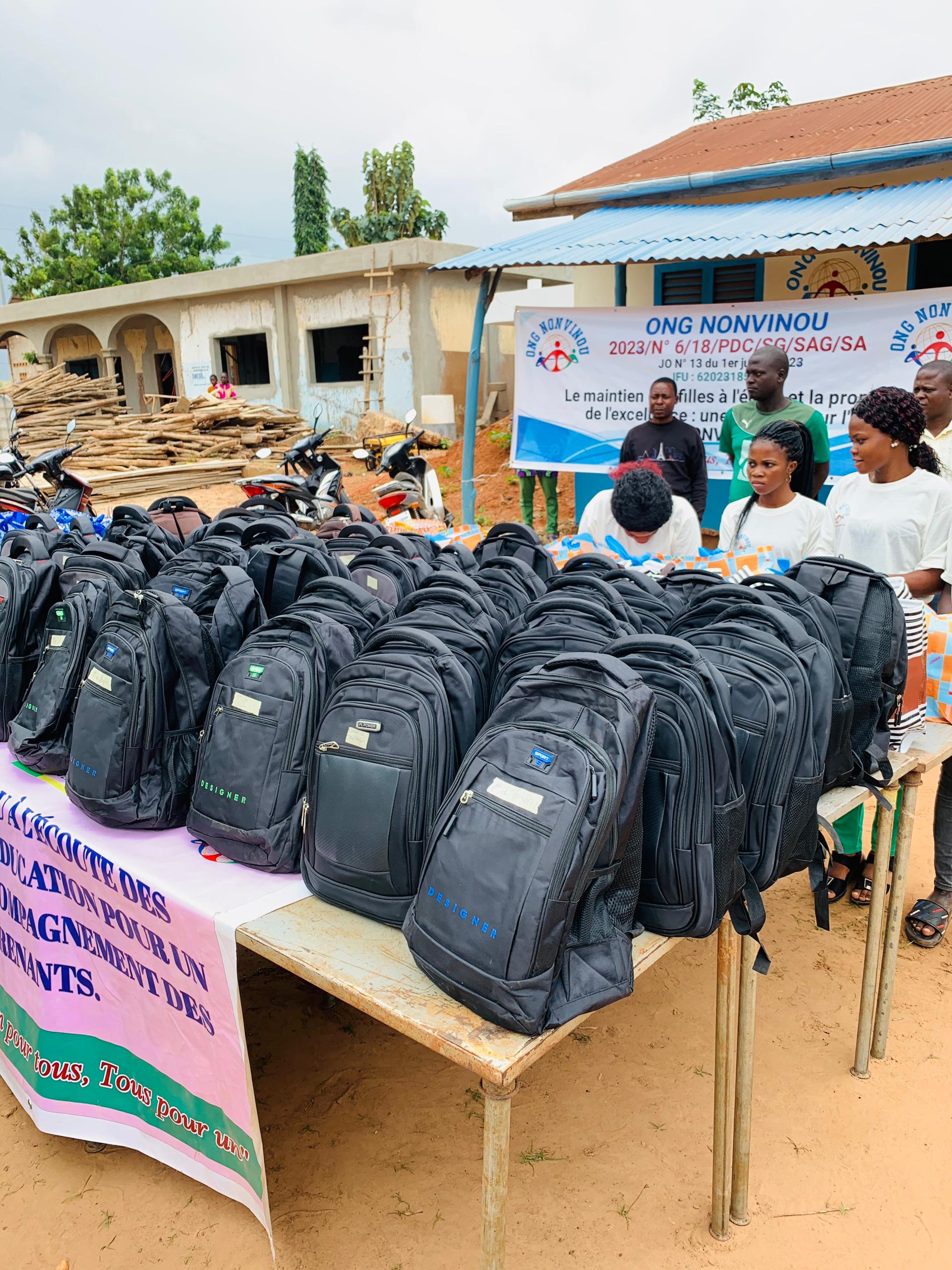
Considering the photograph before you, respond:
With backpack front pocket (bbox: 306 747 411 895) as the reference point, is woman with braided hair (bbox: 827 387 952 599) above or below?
above

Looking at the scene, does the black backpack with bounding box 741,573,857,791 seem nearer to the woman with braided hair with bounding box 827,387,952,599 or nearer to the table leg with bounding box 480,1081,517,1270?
the woman with braided hair with bounding box 827,387,952,599

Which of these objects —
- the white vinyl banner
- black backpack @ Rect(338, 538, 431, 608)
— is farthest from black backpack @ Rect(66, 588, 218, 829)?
the white vinyl banner

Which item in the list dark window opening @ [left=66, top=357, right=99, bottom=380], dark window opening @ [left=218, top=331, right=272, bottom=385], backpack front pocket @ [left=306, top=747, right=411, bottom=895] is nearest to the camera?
backpack front pocket @ [left=306, top=747, right=411, bottom=895]

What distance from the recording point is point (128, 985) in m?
2.23

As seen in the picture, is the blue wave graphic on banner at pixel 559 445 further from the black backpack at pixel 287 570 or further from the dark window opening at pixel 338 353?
the dark window opening at pixel 338 353

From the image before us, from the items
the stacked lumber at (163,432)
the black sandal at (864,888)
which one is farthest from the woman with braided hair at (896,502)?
the stacked lumber at (163,432)

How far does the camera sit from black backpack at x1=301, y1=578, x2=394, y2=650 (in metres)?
2.29

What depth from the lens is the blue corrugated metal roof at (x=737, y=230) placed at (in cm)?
584

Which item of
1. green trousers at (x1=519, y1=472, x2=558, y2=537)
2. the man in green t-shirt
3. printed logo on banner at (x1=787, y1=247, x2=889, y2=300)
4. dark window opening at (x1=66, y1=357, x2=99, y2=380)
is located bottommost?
green trousers at (x1=519, y1=472, x2=558, y2=537)

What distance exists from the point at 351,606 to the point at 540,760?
1.00 meters

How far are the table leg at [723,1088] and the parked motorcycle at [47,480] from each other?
16.9 feet

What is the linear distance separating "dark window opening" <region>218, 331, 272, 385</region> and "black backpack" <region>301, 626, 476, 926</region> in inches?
736

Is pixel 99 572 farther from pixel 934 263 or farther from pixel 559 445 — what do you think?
pixel 934 263

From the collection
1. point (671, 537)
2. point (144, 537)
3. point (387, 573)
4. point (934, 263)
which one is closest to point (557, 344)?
point (934, 263)
